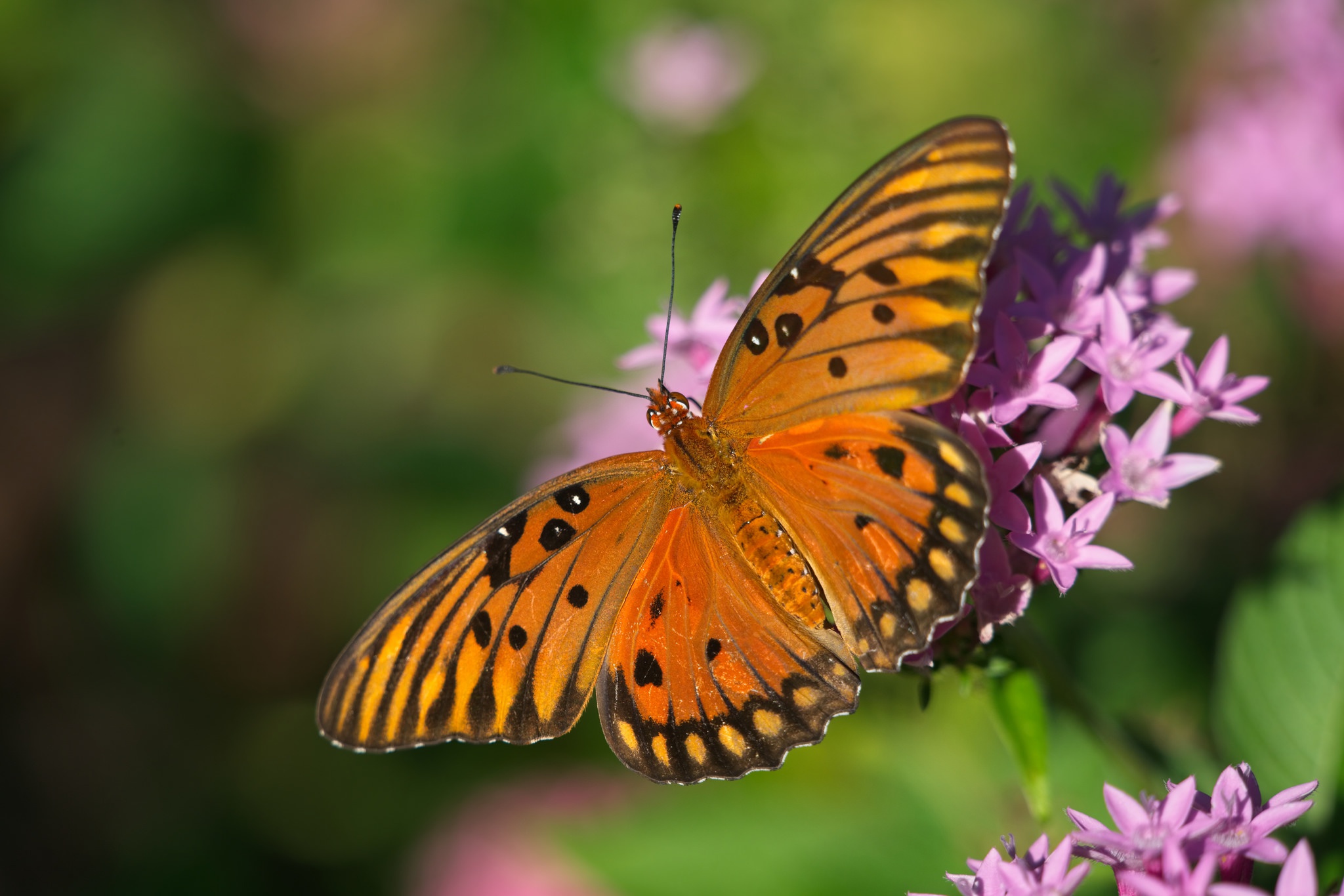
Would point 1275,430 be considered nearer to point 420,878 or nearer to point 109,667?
point 420,878

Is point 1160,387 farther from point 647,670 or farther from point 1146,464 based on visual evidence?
point 647,670

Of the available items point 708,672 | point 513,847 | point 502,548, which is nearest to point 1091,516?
point 708,672

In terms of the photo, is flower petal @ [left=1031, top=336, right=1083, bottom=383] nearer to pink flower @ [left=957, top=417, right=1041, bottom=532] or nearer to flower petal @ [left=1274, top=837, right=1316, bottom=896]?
pink flower @ [left=957, top=417, right=1041, bottom=532]

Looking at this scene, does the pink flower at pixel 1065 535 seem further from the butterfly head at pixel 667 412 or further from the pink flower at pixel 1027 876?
the butterfly head at pixel 667 412

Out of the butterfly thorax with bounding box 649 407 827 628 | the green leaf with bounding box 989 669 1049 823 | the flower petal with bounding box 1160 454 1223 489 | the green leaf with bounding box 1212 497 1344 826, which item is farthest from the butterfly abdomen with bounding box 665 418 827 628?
the green leaf with bounding box 1212 497 1344 826

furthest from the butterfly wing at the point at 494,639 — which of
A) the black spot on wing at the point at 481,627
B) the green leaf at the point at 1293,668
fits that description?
the green leaf at the point at 1293,668

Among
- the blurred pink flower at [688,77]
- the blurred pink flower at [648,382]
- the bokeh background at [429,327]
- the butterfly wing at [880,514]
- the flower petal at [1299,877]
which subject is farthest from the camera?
the blurred pink flower at [688,77]

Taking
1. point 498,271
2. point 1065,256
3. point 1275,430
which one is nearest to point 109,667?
point 498,271
